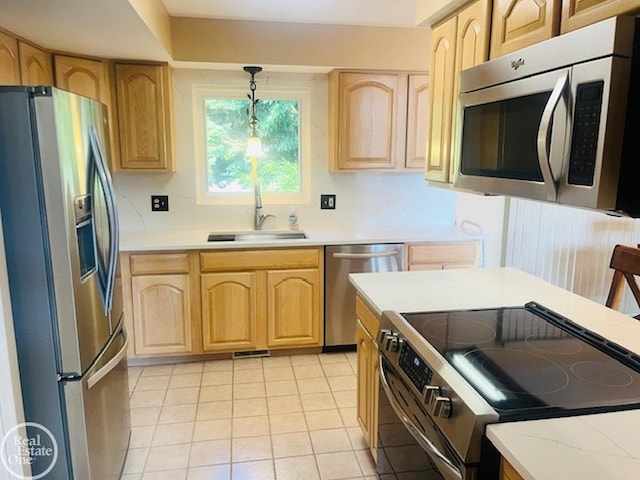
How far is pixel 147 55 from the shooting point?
2.88 metres

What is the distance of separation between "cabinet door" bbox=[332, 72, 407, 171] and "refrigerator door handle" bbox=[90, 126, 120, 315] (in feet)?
6.17

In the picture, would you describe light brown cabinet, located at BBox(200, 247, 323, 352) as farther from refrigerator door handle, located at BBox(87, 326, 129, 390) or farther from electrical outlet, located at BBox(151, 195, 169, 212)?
refrigerator door handle, located at BBox(87, 326, 129, 390)

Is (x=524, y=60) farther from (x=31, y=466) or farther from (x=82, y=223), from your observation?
(x=31, y=466)

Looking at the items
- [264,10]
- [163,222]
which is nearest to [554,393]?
[264,10]

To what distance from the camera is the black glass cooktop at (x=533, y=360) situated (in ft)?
3.64

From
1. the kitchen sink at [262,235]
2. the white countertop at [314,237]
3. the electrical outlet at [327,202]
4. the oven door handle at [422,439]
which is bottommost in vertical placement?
the oven door handle at [422,439]

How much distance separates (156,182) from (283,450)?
7.13 feet

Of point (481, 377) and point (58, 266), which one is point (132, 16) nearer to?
point (58, 266)

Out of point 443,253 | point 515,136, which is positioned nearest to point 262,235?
point 443,253

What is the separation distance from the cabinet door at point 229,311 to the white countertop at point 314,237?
239mm

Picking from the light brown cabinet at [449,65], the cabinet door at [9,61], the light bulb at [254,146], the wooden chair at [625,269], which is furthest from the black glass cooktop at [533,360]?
the cabinet door at [9,61]

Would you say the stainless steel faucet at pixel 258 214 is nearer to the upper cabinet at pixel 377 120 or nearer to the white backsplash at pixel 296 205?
the white backsplash at pixel 296 205

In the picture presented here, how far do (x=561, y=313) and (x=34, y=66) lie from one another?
2.93m

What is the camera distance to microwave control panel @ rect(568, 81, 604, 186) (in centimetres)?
105
